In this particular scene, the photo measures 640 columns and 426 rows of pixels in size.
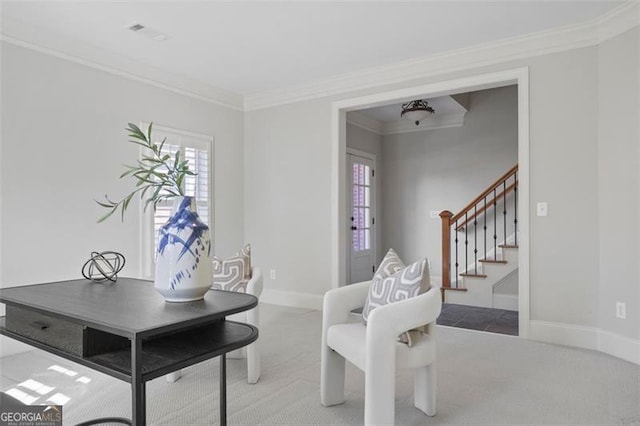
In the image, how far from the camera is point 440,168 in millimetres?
6512

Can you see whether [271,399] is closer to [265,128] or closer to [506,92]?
[265,128]

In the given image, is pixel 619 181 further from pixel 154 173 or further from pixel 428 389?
pixel 154 173

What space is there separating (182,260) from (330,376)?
1174 mm

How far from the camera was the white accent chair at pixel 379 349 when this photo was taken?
1.92m

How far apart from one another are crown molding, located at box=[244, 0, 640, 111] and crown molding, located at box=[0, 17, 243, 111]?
577mm

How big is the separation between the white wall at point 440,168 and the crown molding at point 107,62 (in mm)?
2922

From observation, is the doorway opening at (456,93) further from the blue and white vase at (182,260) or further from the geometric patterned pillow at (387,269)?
the blue and white vase at (182,260)

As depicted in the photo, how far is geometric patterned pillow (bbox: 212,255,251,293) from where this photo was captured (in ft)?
10.0

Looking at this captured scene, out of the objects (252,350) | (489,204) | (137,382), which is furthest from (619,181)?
(137,382)

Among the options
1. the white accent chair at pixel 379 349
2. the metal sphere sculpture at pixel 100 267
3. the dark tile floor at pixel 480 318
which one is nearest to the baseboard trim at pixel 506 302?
the dark tile floor at pixel 480 318

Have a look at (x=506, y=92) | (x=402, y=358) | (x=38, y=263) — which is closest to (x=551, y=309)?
(x=402, y=358)

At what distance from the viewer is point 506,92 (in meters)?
5.88

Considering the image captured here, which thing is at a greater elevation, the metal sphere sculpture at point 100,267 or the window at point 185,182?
the window at point 185,182
